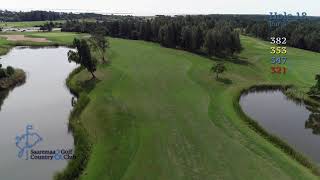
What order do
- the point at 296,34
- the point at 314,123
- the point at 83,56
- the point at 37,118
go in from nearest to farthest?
the point at 37,118
the point at 314,123
the point at 83,56
the point at 296,34

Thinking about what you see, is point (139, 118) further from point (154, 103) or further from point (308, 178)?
point (308, 178)

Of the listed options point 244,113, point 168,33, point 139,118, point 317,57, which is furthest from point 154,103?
point 317,57

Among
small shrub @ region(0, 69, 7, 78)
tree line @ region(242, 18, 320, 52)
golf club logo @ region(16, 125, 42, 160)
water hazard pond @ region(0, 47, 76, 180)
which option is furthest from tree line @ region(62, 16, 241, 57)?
golf club logo @ region(16, 125, 42, 160)

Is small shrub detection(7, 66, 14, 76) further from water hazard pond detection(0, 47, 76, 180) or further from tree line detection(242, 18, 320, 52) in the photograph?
tree line detection(242, 18, 320, 52)

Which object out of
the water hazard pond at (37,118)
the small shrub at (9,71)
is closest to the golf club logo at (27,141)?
the water hazard pond at (37,118)

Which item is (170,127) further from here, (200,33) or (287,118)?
(200,33)

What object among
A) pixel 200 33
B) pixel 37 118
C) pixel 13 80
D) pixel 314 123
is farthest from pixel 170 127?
pixel 200 33
